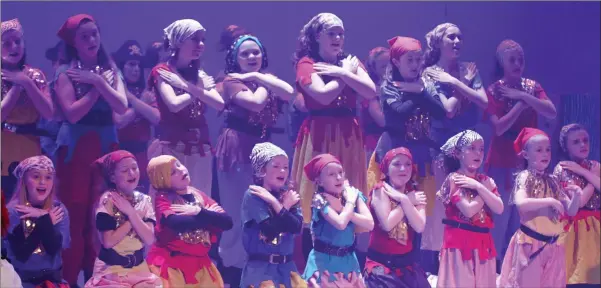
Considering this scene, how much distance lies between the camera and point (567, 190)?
5598 millimetres

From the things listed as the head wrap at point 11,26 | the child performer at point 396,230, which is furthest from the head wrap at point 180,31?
the child performer at point 396,230

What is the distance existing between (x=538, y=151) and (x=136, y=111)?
2.15m

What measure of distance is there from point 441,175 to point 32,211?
2.21 metres

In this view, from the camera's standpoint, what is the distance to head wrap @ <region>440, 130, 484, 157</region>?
5.35m

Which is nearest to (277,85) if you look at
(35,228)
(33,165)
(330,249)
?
(330,249)

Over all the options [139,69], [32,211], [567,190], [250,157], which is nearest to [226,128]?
[250,157]

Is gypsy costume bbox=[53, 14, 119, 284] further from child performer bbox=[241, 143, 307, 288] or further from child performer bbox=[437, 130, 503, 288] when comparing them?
child performer bbox=[437, 130, 503, 288]

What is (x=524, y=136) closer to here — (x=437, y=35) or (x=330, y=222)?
(x=437, y=35)

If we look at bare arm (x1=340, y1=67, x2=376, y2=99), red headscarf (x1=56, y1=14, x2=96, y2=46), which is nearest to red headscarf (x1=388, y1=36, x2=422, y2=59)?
bare arm (x1=340, y1=67, x2=376, y2=99)

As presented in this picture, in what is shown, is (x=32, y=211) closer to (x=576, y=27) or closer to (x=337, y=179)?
(x=337, y=179)

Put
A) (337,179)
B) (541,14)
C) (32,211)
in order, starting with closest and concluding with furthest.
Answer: (32,211) < (337,179) < (541,14)

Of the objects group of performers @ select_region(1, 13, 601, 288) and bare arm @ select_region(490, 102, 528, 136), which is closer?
group of performers @ select_region(1, 13, 601, 288)

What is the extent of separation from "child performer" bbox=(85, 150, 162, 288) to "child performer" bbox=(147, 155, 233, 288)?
0.23 feet

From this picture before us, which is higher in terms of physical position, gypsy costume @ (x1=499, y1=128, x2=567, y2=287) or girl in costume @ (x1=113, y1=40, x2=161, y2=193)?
girl in costume @ (x1=113, y1=40, x2=161, y2=193)
